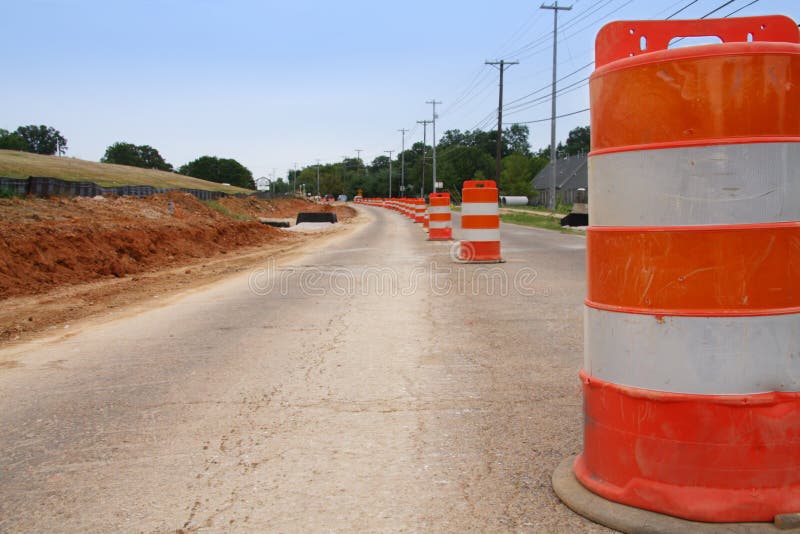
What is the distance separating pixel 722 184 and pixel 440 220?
2041cm

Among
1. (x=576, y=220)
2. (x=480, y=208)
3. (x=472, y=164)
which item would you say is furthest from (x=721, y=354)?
(x=472, y=164)

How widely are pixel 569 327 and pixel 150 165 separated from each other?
166 m

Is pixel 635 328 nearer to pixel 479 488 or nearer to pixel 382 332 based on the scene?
pixel 479 488

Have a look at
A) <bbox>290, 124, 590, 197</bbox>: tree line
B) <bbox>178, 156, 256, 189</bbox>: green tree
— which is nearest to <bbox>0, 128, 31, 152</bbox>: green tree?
<bbox>178, 156, 256, 189</bbox>: green tree

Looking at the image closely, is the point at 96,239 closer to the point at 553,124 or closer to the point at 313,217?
the point at 313,217

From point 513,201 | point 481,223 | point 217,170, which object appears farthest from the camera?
point 217,170

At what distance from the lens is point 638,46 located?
10.1ft

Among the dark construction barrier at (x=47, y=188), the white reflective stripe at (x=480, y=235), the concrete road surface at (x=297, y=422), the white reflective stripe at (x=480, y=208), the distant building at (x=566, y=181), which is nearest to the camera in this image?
the concrete road surface at (x=297, y=422)

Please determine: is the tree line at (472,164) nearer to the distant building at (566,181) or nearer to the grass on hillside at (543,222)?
the distant building at (566,181)

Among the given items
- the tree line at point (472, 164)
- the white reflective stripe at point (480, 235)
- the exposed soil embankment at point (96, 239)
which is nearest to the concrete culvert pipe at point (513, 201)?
the tree line at point (472, 164)

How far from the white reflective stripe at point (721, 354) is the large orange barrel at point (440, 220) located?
800 inches

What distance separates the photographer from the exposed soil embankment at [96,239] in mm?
13312

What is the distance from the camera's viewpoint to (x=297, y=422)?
440 centimetres

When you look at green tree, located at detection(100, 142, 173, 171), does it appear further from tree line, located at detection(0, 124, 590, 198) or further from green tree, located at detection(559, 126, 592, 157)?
green tree, located at detection(559, 126, 592, 157)
